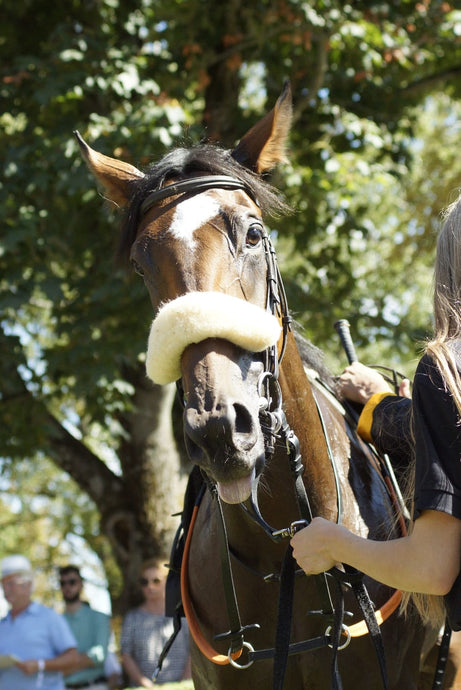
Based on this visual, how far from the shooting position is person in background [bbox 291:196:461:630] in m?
1.82

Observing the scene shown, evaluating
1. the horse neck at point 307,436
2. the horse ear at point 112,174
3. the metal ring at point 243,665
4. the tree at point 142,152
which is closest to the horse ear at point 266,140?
the horse ear at point 112,174

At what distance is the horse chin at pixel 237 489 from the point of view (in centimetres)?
237

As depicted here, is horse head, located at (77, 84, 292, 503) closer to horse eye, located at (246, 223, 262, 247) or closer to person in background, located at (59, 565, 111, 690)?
horse eye, located at (246, 223, 262, 247)

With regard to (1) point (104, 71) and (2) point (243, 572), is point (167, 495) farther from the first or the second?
(2) point (243, 572)

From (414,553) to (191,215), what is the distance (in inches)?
53.5

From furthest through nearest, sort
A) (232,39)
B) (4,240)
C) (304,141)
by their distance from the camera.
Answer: (304,141) → (232,39) → (4,240)

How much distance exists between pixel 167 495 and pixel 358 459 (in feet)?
20.0

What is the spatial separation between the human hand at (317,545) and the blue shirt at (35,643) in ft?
16.6

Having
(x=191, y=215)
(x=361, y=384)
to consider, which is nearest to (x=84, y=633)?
(x=361, y=384)

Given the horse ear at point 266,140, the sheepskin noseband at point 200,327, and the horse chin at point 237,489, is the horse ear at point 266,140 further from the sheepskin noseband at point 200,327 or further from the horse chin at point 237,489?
the horse chin at point 237,489

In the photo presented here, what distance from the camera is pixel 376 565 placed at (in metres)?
1.99

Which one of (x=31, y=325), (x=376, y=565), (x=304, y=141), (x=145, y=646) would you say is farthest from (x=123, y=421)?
(x=376, y=565)

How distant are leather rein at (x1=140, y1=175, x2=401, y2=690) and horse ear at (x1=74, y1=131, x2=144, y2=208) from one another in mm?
379

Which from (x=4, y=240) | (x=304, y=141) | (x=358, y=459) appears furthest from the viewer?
(x=304, y=141)
